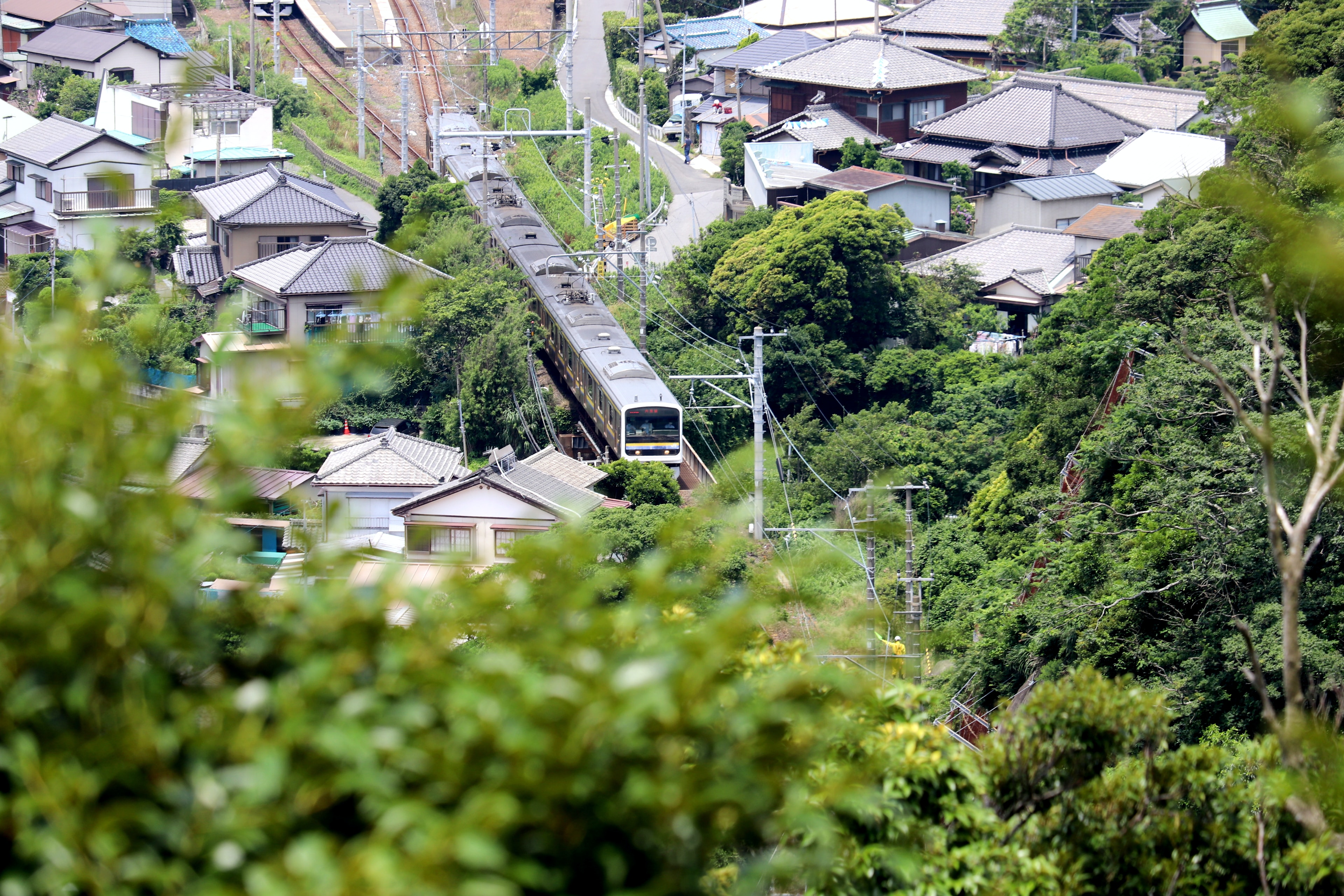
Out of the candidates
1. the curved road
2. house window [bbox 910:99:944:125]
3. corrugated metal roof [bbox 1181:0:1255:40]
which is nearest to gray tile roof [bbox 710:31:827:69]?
the curved road

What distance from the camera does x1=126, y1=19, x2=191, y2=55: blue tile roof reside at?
26.1 metres

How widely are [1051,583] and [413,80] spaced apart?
23119 millimetres

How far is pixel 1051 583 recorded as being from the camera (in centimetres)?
1028

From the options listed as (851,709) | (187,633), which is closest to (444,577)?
(187,633)

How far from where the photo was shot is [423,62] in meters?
30.7

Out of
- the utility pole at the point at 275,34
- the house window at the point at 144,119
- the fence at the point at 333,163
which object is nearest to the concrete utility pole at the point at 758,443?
the fence at the point at 333,163

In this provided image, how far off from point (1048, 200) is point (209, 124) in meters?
14.2

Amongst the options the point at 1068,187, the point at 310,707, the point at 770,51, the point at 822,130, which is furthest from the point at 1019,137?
the point at 310,707

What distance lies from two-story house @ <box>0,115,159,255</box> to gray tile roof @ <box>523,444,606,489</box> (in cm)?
937

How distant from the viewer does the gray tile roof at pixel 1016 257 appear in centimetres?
1959

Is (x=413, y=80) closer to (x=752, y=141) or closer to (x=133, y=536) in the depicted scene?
(x=752, y=141)

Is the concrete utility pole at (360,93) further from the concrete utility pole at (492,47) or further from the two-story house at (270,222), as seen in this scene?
the two-story house at (270,222)

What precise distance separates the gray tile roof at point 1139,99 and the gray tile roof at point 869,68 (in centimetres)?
149

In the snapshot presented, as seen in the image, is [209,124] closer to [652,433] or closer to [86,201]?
[86,201]
